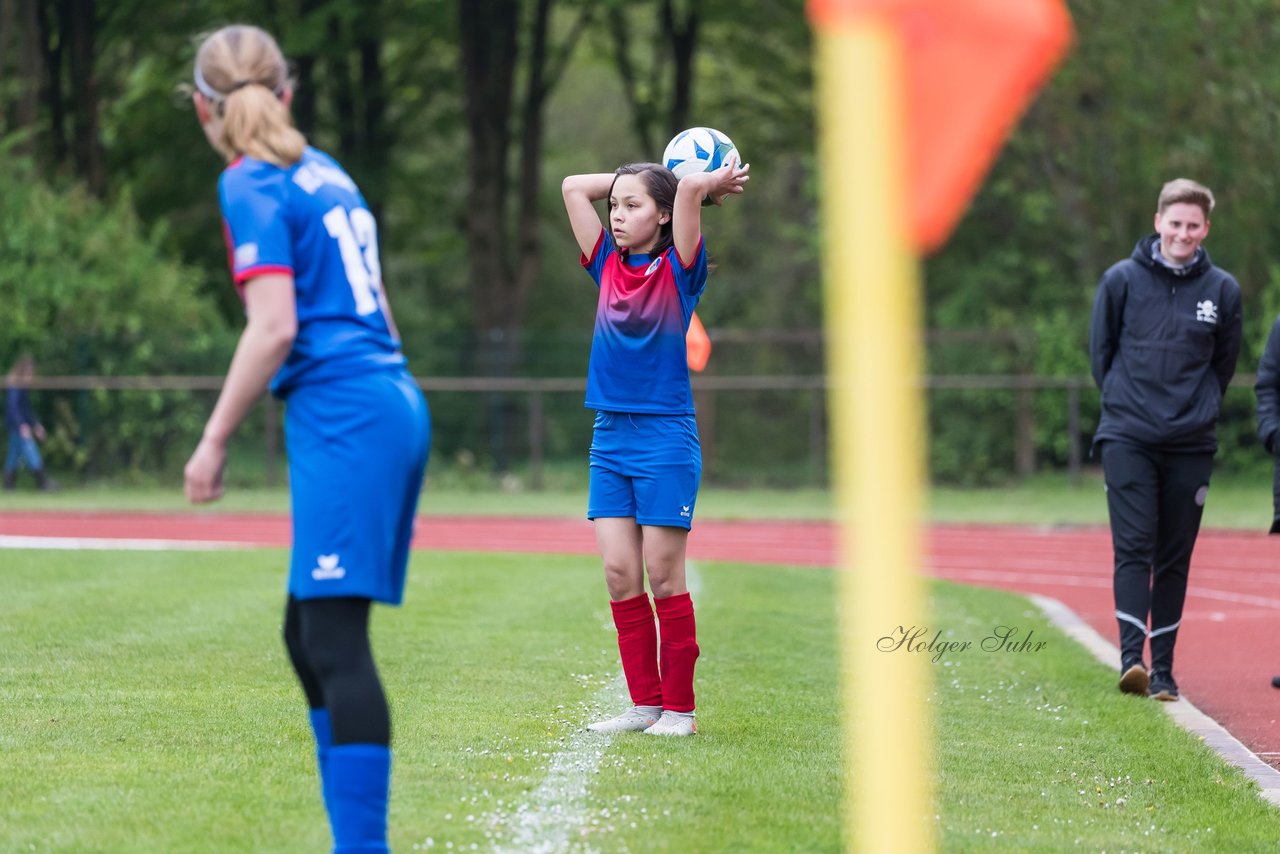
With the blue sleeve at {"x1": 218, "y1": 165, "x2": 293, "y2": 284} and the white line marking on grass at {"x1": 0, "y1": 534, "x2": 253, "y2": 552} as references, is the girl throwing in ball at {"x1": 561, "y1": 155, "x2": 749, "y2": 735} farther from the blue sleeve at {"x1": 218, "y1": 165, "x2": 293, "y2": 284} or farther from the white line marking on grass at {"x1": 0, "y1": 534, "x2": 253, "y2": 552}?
the white line marking on grass at {"x1": 0, "y1": 534, "x2": 253, "y2": 552}

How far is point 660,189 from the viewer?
611 centimetres

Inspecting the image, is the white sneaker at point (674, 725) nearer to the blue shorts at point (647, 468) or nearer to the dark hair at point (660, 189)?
the blue shorts at point (647, 468)

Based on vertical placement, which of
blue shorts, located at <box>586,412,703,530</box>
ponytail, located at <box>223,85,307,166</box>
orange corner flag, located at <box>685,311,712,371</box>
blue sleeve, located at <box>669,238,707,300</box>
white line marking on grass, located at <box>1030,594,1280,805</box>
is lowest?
white line marking on grass, located at <box>1030,594,1280,805</box>

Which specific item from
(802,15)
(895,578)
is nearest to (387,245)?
(802,15)

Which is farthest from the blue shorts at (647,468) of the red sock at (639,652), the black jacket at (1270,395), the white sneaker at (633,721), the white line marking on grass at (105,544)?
the white line marking on grass at (105,544)

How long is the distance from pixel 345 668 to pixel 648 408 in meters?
2.24

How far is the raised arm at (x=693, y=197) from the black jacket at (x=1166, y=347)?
8.43 ft

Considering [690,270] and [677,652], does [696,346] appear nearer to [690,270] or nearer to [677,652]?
[690,270]

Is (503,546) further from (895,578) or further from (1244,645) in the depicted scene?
(895,578)

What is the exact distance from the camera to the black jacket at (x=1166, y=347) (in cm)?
775

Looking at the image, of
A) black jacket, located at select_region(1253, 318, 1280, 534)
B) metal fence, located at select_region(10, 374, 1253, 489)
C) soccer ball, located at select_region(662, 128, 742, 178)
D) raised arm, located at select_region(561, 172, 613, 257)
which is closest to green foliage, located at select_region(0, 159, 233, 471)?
metal fence, located at select_region(10, 374, 1253, 489)

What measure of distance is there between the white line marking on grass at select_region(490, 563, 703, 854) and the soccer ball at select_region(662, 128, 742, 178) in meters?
2.14

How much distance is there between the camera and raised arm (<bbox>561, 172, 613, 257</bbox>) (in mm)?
6254

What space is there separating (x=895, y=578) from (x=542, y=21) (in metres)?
31.3
